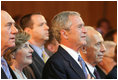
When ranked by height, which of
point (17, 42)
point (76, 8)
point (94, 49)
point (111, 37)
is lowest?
point (111, 37)

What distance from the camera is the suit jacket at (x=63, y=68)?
349 centimetres

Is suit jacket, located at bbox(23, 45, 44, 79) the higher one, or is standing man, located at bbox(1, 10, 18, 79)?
standing man, located at bbox(1, 10, 18, 79)

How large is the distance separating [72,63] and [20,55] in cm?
57

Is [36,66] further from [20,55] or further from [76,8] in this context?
[76,8]

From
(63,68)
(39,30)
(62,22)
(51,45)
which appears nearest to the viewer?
(63,68)

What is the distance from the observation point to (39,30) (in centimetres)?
475

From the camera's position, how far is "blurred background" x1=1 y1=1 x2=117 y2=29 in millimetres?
8789

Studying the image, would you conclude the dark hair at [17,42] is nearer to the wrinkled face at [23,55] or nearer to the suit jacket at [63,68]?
the wrinkled face at [23,55]

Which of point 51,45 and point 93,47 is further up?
point 93,47

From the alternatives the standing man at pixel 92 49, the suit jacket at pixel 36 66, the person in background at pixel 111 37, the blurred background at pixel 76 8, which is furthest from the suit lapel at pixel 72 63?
the blurred background at pixel 76 8

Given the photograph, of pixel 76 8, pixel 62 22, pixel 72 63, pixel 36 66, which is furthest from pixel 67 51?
pixel 76 8

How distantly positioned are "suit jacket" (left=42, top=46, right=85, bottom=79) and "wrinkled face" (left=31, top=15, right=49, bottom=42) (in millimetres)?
1128

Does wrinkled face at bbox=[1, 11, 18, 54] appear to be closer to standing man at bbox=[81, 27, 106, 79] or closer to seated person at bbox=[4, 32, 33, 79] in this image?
seated person at bbox=[4, 32, 33, 79]

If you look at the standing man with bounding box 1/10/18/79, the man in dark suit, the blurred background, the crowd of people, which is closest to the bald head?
the crowd of people
